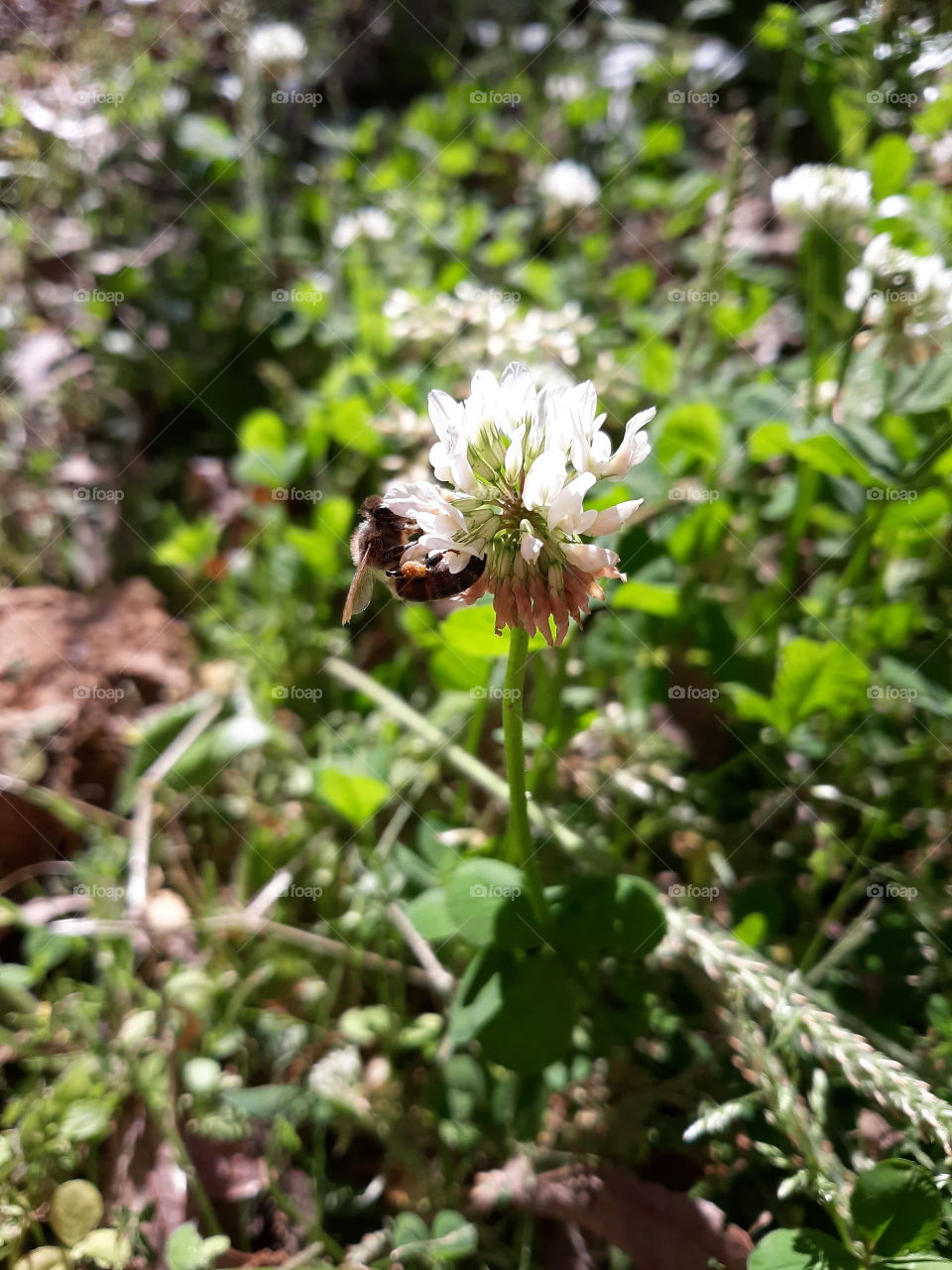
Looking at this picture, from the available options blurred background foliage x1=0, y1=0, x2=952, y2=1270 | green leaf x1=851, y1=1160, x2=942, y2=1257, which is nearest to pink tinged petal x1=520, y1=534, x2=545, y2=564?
blurred background foliage x1=0, y1=0, x2=952, y2=1270

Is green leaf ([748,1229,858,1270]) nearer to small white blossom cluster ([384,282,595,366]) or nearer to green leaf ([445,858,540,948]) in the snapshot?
green leaf ([445,858,540,948])

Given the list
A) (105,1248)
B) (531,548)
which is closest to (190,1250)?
(105,1248)

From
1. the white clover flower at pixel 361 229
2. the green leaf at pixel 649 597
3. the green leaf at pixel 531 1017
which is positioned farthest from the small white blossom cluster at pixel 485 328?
the green leaf at pixel 531 1017

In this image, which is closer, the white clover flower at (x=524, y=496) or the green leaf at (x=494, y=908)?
the white clover flower at (x=524, y=496)

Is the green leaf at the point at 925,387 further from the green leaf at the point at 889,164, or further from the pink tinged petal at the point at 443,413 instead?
the pink tinged petal at the point at 443,413

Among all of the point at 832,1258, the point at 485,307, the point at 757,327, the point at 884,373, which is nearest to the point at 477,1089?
the point at 832,1258

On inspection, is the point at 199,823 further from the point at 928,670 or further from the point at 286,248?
the point at 286,248
